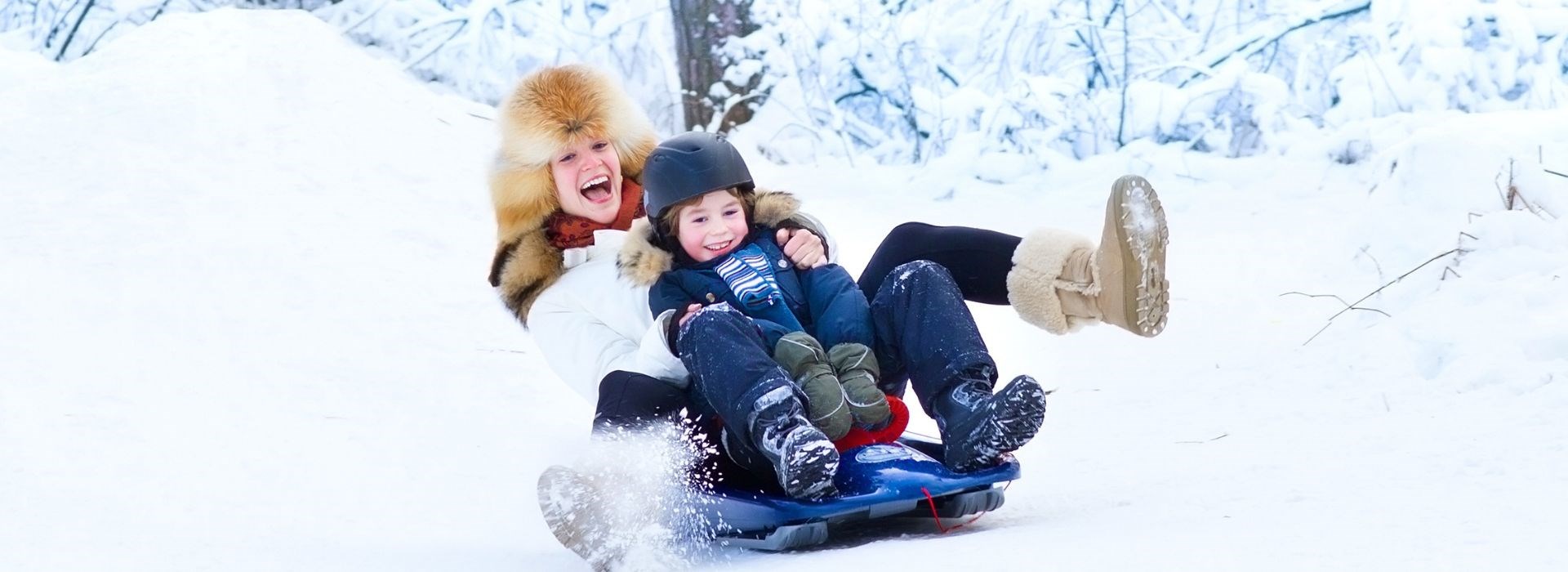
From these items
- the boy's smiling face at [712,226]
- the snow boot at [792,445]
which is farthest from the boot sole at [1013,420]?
the boy's smiling face at [712,226]

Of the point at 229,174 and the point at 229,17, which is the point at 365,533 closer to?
the point at 229,174

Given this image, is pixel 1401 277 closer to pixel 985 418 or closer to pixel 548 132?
pixel 985 418

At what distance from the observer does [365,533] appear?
2436 millimetres

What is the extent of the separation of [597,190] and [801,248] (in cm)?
48

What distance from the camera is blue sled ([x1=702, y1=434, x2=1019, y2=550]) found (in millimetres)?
2041

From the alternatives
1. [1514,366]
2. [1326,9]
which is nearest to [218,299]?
[1514,366]

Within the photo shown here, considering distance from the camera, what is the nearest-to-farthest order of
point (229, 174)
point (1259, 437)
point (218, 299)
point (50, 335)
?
point (1259, 437) < point (50, 335) < point (218, 299) < point (229, 174)

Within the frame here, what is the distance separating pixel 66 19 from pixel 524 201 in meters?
4.44

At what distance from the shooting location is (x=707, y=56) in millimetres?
5480

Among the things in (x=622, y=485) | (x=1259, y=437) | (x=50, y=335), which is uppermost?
(x=622, y=485)

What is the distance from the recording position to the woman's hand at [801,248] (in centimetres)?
240

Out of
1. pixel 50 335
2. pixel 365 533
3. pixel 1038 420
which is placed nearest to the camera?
pixel 1038 420

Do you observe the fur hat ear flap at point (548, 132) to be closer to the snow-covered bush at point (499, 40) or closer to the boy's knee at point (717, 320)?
the boy's knee at point (717, 320)

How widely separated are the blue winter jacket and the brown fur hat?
306 millimetres
